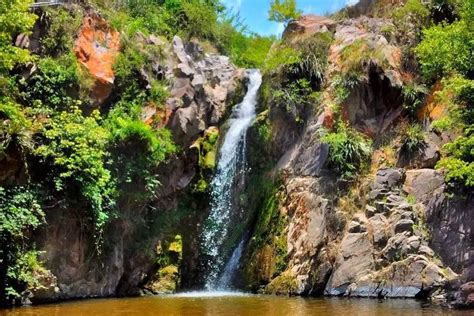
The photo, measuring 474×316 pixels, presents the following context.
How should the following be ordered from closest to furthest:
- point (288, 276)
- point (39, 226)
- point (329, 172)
→ point (39, 226)
point (288, 276)
point (329, 172)

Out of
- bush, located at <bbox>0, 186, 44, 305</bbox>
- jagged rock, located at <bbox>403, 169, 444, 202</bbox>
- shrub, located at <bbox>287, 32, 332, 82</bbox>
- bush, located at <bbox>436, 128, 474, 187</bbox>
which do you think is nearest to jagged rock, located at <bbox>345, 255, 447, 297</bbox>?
jagged rock, located at <bbox>403, 169, 444, 202</bbox>

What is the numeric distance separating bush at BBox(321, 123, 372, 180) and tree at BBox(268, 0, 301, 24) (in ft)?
33.3

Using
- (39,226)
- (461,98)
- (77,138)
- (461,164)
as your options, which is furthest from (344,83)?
(39,226)

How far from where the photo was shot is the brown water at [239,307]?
42.4ft

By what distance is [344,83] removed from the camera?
2266cm

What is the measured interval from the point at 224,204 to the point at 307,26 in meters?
10.2

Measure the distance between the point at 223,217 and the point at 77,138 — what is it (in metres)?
7.75

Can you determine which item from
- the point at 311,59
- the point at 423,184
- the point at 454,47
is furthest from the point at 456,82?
the point at 311,59

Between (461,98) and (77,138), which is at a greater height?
(461,98)

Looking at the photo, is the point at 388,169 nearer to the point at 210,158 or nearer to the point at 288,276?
the point at 288,276

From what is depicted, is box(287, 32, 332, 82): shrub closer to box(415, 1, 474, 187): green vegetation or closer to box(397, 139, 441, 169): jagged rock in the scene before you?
box(415, 1, 474, 187): green vegetation

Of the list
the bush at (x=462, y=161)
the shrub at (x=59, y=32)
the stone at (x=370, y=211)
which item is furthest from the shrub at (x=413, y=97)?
the shrub at (x=59, y=32)

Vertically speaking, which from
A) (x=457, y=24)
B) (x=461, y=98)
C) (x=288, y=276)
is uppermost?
(x=457, y=24)

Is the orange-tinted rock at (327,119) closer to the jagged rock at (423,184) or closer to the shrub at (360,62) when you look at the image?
the shrub at (360,62)
